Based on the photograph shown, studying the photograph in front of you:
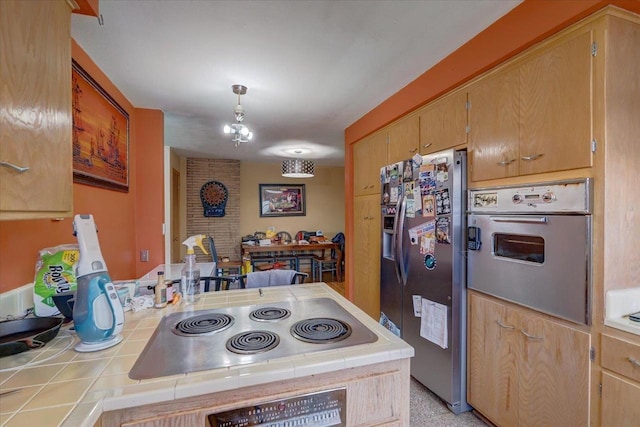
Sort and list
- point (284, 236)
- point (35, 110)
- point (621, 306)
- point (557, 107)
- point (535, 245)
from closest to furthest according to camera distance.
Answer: point (35, 110), point (621, 306), point (557, 107), point (535, 245), point (284, 236)

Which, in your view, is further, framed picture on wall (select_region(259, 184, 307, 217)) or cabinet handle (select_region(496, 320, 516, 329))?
framed picture on wall (select_region(259, 184, 307, 217))

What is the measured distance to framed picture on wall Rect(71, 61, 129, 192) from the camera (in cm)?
176

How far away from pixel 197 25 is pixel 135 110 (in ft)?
5.53

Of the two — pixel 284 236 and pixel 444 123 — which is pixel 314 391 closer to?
pixel 444 123

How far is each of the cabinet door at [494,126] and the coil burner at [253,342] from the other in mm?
1501

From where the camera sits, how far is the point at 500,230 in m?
1.63

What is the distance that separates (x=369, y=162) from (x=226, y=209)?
3590 mm

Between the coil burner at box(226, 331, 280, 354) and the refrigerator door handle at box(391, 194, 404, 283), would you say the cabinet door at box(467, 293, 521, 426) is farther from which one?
the coil burner at box(226, 331, 280, 354)

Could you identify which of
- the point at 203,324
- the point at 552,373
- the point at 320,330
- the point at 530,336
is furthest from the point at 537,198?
the point at 203,324

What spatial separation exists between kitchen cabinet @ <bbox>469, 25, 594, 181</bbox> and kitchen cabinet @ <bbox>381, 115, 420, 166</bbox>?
0.58m

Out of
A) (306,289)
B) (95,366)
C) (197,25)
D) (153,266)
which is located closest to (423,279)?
(306,289)

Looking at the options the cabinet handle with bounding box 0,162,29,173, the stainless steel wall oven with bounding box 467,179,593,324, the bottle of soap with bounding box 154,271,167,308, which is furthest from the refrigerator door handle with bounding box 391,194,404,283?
the cabinet handle with bounding box 0,162,29,173

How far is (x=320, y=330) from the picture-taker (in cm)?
111

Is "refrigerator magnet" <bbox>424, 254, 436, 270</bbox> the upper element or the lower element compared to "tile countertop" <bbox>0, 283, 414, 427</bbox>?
upper
